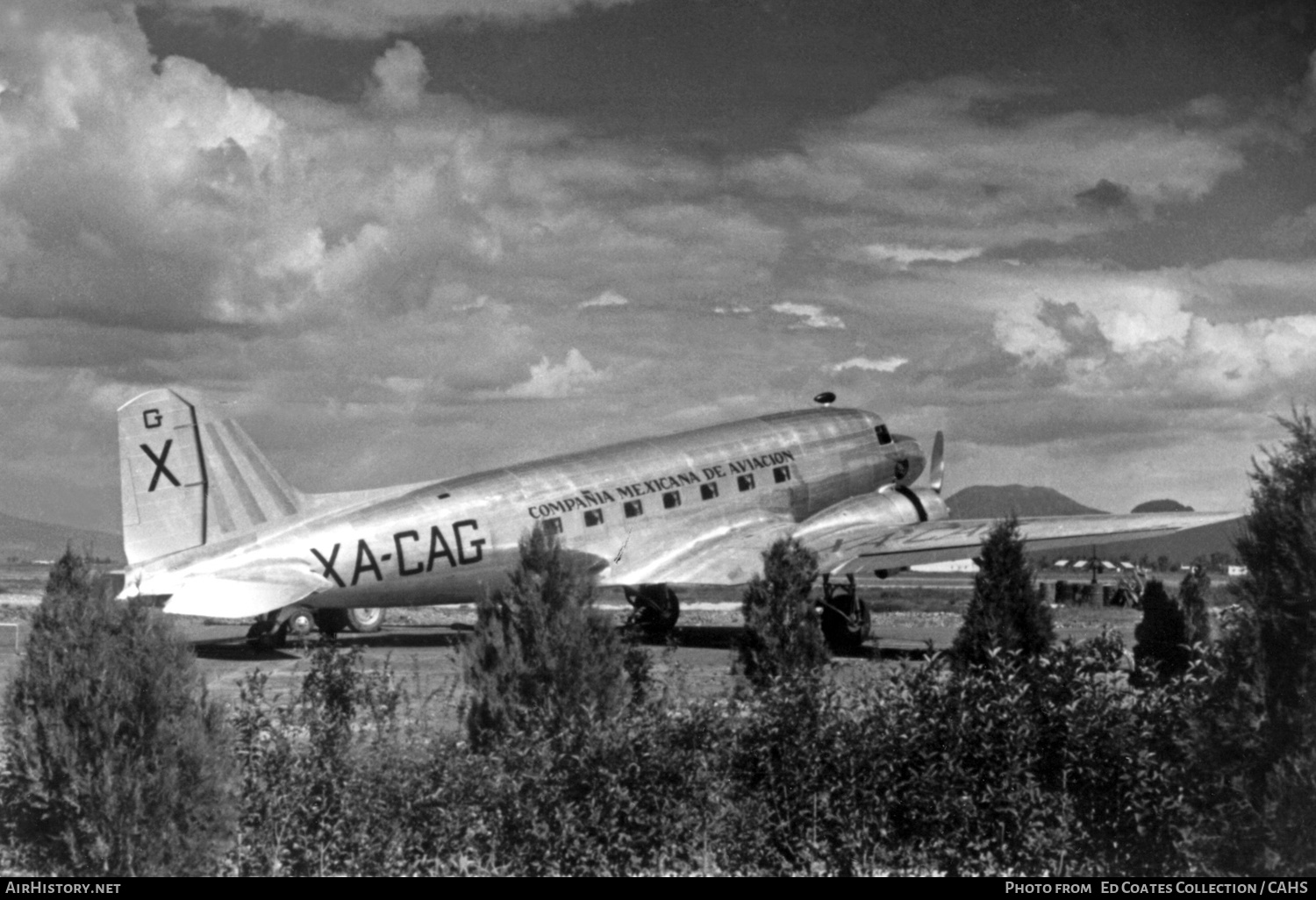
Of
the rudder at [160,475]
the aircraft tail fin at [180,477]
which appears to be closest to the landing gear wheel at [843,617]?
the aircraft tail fin at [180,477]

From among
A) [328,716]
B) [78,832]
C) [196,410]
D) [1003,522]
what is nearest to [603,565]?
[196,410]

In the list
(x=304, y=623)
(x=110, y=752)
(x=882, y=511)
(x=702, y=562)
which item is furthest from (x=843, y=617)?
(x=110, y=752)

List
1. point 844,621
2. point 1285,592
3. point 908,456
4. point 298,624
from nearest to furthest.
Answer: point 1285,592 < point 844,621 < point 298,624 < point 908,456

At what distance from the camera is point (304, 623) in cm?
2803

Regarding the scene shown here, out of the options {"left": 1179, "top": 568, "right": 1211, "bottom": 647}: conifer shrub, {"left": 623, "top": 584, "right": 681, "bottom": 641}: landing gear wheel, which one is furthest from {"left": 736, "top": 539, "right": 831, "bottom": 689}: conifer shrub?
{"left": 623, "top": 584, "right": 681, "bottom": 641}: landing gear wheel

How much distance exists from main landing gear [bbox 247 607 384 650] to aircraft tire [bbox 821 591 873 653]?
928cm

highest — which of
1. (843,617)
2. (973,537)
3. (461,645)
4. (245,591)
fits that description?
(973,537)

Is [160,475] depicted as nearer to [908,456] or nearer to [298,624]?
[298,624]

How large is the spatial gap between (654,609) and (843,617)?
605cm

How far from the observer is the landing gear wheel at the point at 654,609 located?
32219mm

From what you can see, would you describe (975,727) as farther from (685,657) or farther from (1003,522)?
(685,657)

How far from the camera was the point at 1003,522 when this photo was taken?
1628 cm

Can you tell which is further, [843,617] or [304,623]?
[304,623]
